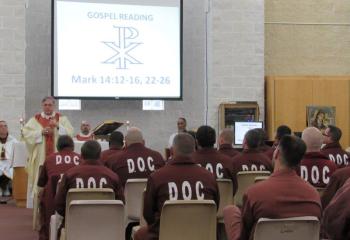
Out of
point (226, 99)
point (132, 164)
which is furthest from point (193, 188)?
point (226, 99)

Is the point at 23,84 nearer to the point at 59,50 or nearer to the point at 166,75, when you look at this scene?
the point at 59,50

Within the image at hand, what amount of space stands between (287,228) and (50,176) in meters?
3.41

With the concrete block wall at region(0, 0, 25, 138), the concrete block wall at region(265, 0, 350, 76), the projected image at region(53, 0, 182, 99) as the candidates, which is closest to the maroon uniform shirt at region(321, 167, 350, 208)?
the concrete block wall at region(0, 0, 25, 138)

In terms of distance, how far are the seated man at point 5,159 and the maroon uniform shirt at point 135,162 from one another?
5.29 meters

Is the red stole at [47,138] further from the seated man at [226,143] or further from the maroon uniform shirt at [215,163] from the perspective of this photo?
the maroon uniform shirt at [215,163]

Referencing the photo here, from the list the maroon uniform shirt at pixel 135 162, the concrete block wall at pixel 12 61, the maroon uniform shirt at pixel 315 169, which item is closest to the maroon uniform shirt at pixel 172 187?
the maroon uniform shirt at pixel 315 169

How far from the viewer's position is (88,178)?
5.45 metres

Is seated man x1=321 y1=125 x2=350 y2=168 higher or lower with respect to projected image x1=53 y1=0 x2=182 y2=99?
lower

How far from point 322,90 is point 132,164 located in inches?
353

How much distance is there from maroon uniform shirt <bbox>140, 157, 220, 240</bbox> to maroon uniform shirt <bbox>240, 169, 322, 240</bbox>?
93 cm

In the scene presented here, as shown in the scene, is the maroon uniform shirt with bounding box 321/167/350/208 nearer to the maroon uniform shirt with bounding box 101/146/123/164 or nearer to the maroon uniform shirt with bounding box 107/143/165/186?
the maroon uniform shirt with bounding box 107/143/165/186

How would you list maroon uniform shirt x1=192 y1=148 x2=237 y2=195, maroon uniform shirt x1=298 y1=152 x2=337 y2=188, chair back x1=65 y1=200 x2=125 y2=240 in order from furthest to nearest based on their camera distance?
maroon uniform shirt x1=192 y1=148 x2=237 y2=195, maroon uniform shirt x1=298 y1=152 x2=337 y2=188, chair back x1=65 y1=200 x2=125 y2=240

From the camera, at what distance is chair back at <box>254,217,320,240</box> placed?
3773 mm

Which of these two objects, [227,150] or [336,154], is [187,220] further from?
[336,154]
